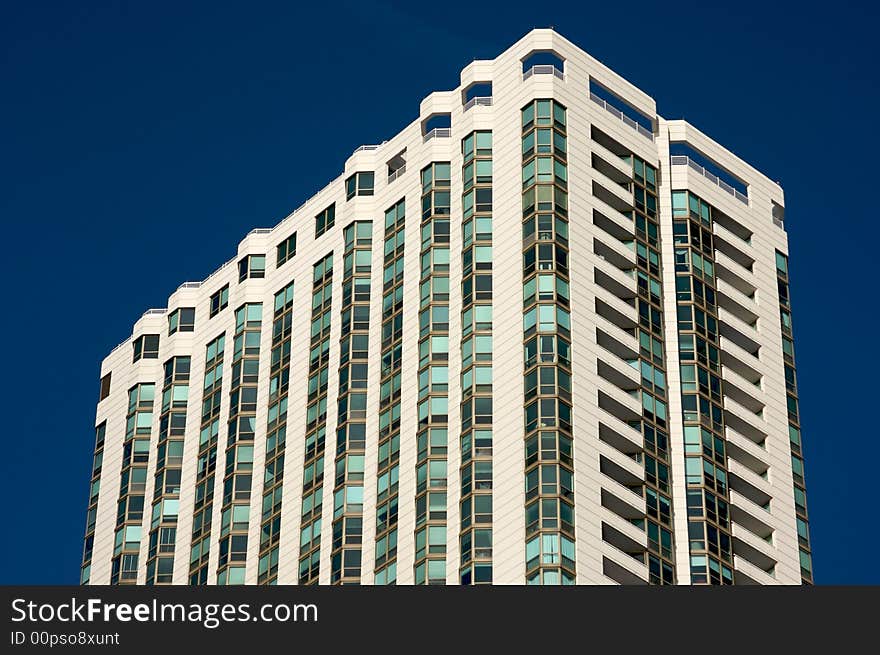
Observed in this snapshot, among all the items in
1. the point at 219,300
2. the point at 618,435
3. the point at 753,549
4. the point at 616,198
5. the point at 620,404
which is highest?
the point at 219,300

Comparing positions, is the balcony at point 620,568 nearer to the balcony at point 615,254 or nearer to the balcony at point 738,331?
the balcony at point 615,254

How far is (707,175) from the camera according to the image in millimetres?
175000

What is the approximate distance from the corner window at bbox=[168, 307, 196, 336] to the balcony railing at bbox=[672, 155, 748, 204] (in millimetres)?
42398

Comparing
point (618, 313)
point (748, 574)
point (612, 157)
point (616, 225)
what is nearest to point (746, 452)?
point (748, 574)

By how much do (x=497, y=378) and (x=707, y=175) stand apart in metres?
31.2

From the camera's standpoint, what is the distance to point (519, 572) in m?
143

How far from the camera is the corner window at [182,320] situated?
189125 mm

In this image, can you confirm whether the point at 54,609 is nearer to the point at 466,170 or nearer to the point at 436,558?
the point at 436,558

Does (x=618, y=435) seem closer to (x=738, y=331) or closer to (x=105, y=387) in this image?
(x=738, y=331)

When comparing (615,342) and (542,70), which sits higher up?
(542,70)

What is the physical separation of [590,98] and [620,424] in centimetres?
2705

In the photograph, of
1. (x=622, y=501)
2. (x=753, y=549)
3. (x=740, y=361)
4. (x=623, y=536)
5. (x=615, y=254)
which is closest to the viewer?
(x=623, y=536)

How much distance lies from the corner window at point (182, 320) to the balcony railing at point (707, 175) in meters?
42.4

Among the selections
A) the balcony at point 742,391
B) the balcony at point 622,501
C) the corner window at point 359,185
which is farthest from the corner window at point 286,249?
the balcony at point 622,501
